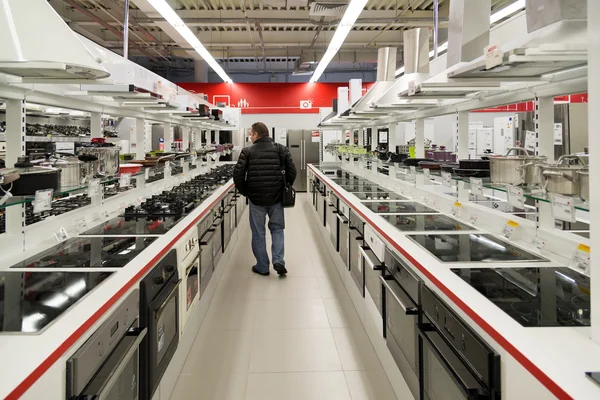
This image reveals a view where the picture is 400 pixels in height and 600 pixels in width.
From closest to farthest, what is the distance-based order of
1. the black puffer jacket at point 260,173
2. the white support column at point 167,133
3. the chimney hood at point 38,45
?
1. the chimney hood at point 38,45
2. the black puffer jacket at point 260,173
3. the white support column at point 167,133

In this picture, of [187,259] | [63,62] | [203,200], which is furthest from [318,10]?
[63,62]

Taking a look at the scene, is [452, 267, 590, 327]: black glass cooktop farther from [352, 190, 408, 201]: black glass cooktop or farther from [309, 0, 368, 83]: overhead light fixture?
[309, 0, 368, 83]: overhead light fixture

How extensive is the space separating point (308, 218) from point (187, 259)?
5.78 metres

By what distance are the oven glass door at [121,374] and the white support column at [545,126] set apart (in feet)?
7.27

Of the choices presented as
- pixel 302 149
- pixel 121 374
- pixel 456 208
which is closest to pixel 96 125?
pixel 121 374

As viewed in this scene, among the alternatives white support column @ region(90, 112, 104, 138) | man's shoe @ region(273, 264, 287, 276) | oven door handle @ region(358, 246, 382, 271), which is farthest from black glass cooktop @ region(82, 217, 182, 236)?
man's shoe @ region(273, 264, 287, 276)

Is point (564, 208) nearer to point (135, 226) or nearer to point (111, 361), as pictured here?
point (111, 361)

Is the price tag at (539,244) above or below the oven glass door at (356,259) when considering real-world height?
above

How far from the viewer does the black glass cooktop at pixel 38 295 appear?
133 centimetres

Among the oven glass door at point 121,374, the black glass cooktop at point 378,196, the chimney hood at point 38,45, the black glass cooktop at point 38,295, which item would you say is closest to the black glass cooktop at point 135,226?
the black glass cooktop at point 38,295

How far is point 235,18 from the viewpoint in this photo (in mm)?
8547

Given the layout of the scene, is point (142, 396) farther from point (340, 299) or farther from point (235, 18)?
point (235, 18)

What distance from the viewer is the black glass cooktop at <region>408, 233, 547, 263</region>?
2021 millimetres

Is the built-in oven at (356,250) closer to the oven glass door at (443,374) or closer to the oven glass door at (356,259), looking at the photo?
the oven glass door at (356,259)
